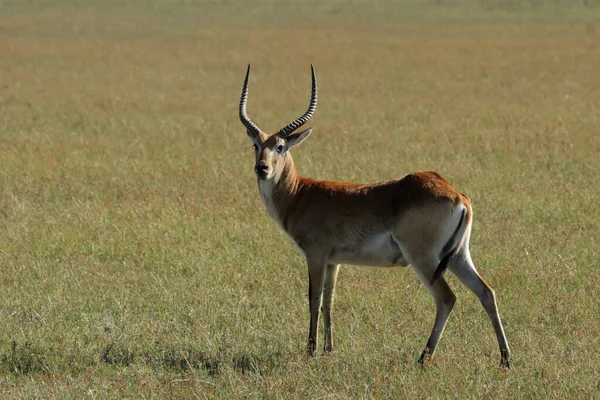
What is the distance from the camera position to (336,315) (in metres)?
7.62

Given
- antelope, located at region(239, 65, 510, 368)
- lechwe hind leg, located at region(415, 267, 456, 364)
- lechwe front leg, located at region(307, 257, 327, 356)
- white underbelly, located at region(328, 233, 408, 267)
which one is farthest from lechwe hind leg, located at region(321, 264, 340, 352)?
lechwe hind leg, located at region(415, 267, 456, 364)

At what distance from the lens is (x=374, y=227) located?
21.2ft

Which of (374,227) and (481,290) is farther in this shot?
(374,227)

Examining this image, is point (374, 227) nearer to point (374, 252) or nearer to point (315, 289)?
point (374, 252)

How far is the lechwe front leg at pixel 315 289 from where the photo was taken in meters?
6.57

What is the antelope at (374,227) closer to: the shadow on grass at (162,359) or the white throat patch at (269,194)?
the white throat patch at (269,194)

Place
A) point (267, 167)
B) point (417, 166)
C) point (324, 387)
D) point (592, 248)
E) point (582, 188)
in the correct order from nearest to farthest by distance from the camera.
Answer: point (324, 387) < point (267, 167) < point (592, 248) < point (582, 188) < point (417, 166)

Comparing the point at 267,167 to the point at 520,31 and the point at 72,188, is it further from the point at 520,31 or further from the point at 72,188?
the point at 520,31

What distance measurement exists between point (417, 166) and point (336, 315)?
6.05 meters

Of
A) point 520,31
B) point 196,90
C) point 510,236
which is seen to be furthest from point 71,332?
point 520,31

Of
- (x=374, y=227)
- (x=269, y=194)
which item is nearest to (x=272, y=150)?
(x=269, y=194)

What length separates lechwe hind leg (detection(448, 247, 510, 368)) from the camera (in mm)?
6227

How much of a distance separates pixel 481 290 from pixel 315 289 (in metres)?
1.08

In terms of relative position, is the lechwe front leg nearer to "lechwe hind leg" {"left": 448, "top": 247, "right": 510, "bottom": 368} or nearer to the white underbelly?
the white underbelly
